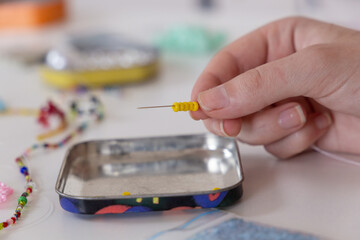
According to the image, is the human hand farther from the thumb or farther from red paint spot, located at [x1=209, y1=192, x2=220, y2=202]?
red paint spot, located at [x1=209, y1=192, x2=220, y2=202]

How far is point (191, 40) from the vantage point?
4.44 feet

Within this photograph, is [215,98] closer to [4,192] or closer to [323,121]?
[323,121]

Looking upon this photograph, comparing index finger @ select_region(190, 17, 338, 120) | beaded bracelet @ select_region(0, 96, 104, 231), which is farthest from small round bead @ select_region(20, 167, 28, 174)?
index finger @ select_region(190, 17, 338, 120)

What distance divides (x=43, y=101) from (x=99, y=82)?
0.13 m

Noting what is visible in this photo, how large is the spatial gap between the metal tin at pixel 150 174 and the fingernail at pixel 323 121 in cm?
12

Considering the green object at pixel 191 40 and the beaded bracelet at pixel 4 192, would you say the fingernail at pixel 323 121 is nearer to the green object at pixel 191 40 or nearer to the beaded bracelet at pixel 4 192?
the beaded bracelet at pixel 4 192

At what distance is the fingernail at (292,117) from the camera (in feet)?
2.34

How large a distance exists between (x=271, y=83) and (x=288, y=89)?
2 cm

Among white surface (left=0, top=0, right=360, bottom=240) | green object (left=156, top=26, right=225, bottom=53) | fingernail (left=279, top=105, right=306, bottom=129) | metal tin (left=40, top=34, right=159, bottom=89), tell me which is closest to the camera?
white surface (left=0, top=0, right=360, bottom=240)

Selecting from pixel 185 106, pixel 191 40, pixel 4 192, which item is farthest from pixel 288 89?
pixel 191 40

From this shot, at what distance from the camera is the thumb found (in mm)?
637

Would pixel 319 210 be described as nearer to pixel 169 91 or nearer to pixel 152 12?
pixel 169 91

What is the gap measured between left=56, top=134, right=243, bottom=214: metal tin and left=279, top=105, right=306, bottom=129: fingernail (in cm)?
7

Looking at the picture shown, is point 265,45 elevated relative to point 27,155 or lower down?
elevated
